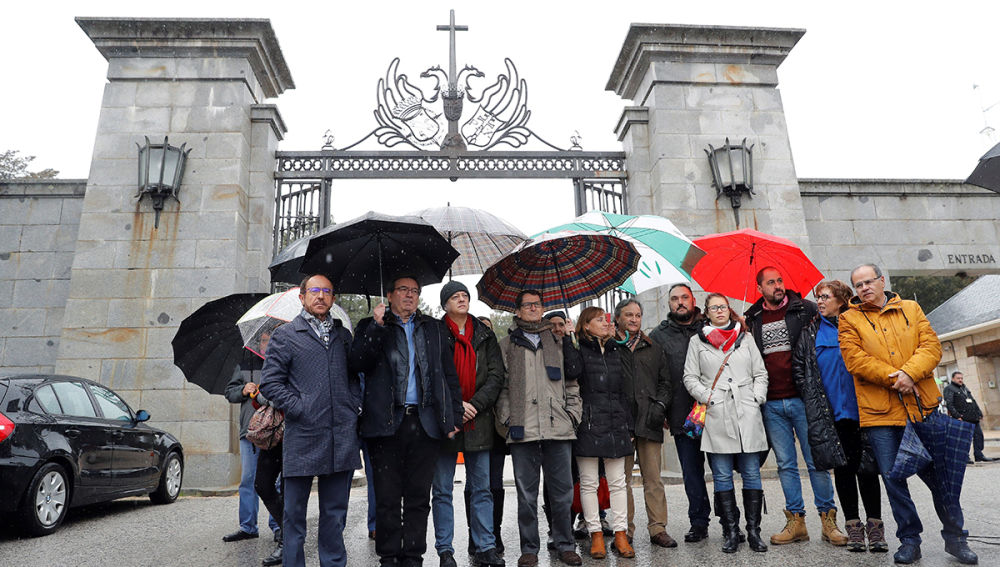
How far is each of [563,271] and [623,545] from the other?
2086 mm

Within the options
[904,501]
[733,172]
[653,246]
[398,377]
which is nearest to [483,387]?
[398,377]

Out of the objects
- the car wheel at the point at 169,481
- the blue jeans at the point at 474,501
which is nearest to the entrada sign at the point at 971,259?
the blue jeans at the point at 474,501

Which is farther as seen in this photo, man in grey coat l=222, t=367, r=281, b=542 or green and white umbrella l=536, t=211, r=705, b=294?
green and white umbrella l=536, t=211, r=705, b=294

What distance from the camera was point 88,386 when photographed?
6879 millimetres

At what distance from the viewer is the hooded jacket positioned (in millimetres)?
4102

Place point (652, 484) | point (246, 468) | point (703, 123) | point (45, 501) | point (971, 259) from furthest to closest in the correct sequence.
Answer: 1. point (971, 259)
2. point (703, 123)
3. point (45, 501)
4. point (246, 468)
5. point (652, 484)

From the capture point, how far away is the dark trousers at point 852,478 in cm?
440

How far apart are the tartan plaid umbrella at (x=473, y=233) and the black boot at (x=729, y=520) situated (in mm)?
2366

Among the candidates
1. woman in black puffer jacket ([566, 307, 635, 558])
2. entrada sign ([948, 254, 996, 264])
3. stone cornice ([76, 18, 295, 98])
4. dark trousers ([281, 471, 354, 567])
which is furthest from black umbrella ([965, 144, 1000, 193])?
stone cornice ([76, 18, 295, 98])

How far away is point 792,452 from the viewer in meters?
4.75

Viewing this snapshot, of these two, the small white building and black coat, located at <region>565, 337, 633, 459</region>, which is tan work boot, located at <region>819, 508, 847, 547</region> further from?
the small white building

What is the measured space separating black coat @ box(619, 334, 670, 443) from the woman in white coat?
20cm

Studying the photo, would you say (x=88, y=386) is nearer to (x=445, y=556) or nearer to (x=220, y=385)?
(x=220, y=385)

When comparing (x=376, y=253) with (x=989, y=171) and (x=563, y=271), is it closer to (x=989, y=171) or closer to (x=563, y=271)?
(x=563, y=271)
